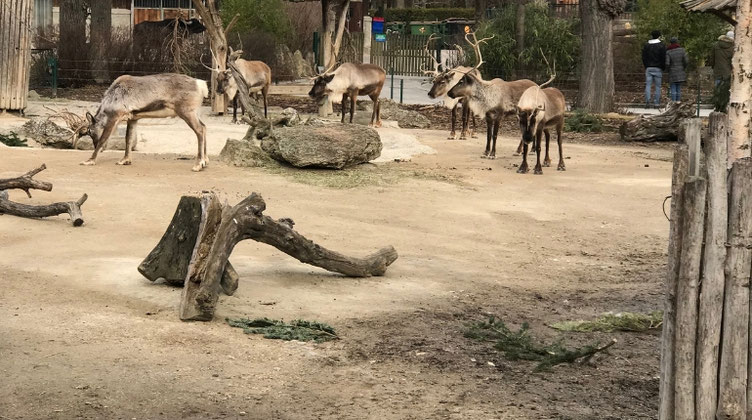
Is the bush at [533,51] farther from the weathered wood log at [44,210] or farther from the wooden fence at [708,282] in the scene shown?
the wooden fence at [708,282]

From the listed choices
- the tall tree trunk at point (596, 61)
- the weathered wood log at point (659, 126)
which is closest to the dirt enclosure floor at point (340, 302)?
the weathered wood log at point (659, 126)

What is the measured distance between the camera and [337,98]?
22.9 metres

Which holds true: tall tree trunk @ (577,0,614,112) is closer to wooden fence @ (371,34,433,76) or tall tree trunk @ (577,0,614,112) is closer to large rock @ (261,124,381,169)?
large rock @ (261,124,381,169)

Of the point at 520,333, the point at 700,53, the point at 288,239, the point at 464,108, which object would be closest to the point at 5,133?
the point at 464,108

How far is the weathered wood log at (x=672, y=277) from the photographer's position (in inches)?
205

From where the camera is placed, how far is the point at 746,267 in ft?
17.0

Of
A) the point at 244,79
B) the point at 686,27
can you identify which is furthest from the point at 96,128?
the point at 686,27

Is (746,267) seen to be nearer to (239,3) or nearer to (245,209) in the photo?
(245,209)

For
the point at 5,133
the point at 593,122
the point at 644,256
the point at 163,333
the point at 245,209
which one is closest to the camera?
the point at 163,333

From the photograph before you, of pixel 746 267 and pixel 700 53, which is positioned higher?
pixel 700 53

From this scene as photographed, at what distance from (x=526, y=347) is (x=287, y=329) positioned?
1576mm

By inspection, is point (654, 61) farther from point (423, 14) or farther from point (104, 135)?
point (423, 14)

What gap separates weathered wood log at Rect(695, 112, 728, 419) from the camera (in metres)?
5.14

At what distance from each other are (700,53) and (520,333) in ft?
86.4
